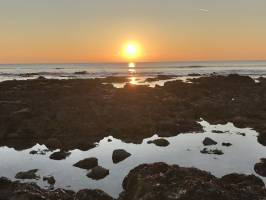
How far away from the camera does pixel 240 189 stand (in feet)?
45.9

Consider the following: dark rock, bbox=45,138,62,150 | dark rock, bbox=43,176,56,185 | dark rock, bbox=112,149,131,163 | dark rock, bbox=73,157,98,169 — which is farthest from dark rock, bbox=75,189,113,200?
dark rock, bbox=45,138,62,150

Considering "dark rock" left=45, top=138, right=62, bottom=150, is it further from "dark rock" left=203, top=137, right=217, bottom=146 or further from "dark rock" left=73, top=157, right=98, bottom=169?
"dark rock" left=203, top=137, right=217, bottom=146

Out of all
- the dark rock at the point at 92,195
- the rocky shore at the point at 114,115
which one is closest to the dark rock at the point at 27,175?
the dark rock at the point at 92,195

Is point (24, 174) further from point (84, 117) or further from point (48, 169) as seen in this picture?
point (84, 117)

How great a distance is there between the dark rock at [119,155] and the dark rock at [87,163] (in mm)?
1249

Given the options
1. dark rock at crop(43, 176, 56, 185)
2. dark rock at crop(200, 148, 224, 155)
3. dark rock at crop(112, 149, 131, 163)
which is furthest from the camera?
dark rock at crop(200, 148, 224, 155)

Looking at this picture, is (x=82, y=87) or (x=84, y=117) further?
(x=82, y=87)

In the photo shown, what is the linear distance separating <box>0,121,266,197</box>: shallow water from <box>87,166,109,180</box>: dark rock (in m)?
0.27

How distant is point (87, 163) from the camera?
1931 centimetres

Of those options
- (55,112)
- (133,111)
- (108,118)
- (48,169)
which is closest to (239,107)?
(133,111)

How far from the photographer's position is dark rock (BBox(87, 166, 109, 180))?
1759cm

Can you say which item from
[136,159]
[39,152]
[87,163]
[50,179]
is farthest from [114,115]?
[50,179]

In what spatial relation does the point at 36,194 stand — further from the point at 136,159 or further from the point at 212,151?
the point at 212,151

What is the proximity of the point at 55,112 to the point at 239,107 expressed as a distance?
15.4 meters
